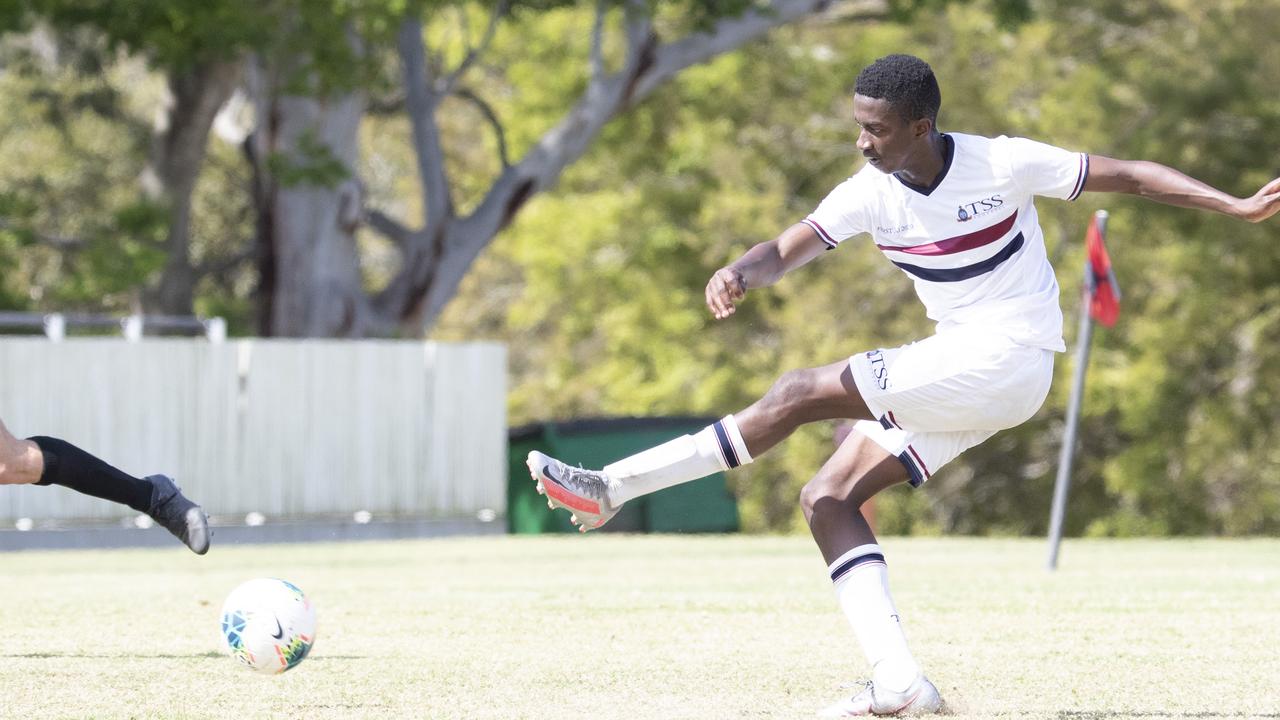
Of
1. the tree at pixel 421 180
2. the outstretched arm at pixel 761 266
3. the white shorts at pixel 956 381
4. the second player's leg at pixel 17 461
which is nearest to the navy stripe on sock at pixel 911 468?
the white shorts at pixel 956 381

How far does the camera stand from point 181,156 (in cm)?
2853

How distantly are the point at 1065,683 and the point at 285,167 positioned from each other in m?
19.4

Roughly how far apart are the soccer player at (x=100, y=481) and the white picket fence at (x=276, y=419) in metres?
15.2

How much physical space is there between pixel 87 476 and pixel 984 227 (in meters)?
3.67

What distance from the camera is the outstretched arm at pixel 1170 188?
245 inches

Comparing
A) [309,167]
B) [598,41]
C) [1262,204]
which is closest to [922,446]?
[1262,204]

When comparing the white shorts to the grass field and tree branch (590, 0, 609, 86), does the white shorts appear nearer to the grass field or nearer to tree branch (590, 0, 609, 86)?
the grass field

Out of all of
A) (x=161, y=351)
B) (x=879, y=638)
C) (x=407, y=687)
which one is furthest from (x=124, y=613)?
(x=161, y=351)

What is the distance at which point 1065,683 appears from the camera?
285 inches

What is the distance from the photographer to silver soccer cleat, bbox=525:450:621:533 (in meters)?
6.48

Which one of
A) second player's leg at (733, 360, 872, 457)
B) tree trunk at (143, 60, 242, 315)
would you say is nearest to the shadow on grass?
second player's leg at (733, 360, 872, 457)

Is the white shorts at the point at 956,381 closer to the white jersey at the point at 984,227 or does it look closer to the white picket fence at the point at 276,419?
the white jersey at the point at 984,227

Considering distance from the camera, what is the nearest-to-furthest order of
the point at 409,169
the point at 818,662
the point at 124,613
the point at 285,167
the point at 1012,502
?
1. the point at 818,662
2. the point at 124,613
3. the point at 285,167
4. the point at 1012,502
5. the point at 409,169

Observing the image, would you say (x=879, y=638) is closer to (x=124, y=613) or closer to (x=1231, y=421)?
(x=124, y=613)
